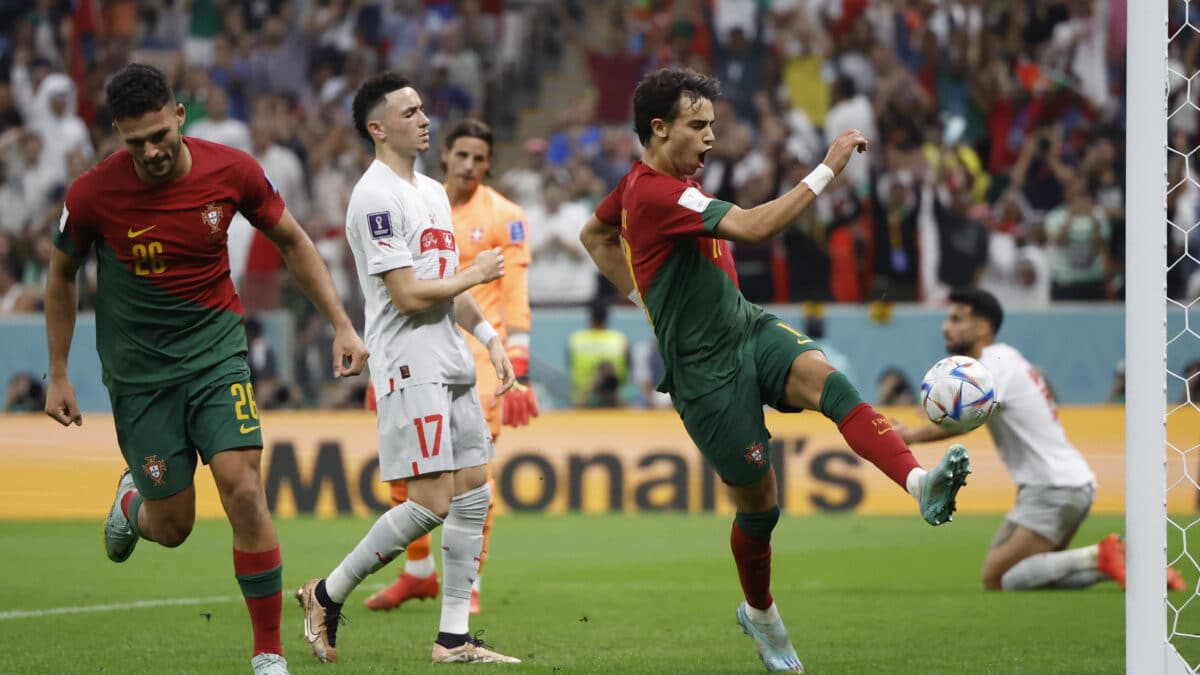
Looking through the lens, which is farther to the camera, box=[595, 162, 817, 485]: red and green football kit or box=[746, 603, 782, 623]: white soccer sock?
box=[746, 603, 782, 623]: white soccer sock

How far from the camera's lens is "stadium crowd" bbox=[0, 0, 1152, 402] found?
16.7m

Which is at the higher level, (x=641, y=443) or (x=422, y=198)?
(x=422, y=198)

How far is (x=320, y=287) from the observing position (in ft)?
20.5

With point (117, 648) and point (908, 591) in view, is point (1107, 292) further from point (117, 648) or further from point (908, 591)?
point (117, 648)

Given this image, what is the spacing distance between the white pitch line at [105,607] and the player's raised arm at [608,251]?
11.4ft

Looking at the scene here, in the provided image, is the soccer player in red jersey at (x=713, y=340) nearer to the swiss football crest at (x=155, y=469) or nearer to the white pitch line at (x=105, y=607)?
the swiss football crest at (x=155, y=469)

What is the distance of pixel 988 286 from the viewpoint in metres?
16.6

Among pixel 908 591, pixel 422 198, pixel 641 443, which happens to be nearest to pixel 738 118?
pixel 641 443

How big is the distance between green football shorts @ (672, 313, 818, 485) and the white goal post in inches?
53.0

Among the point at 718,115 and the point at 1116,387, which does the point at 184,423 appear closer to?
the point at 1116,387

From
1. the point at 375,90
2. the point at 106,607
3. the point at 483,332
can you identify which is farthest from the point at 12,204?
the point at 375,90

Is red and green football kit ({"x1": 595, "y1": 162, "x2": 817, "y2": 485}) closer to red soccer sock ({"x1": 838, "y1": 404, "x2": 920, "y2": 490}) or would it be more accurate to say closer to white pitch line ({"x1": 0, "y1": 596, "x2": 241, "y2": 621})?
red soccer sock ({"x1": 838, "y1": 404, "x2": 920, "y2": 490})

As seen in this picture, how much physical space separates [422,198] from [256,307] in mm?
9436

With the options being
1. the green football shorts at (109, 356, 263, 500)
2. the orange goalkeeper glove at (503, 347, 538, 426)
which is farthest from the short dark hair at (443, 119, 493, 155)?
the green football shorts at (109, 356, 263, 500)
